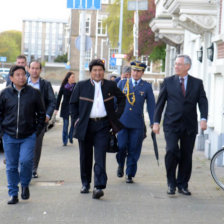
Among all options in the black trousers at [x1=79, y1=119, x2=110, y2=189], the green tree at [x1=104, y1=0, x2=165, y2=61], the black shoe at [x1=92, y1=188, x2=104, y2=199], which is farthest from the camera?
the green tree at [x1=104, y1=0, x2=165, y2=61]

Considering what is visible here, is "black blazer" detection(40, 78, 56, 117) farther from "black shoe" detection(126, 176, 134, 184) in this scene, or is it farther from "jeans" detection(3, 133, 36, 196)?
"jeans" detection(3, 133, 36, 196)

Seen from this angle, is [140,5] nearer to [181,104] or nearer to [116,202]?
[181,104]

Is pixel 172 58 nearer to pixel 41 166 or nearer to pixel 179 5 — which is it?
pixel 179 5

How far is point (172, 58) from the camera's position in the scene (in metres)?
25.9

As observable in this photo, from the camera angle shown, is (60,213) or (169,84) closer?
(60,213)

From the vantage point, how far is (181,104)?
24.4 feet

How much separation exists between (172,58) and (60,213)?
20203mm

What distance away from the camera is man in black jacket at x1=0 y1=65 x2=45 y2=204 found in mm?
6758

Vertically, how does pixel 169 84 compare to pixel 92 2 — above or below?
below

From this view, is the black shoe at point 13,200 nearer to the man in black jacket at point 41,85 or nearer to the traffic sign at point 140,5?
the man in black jacket at point 41,85

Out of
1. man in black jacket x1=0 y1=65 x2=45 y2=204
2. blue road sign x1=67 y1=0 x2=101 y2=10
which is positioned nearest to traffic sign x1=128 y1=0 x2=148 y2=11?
blue road sign x1=67 y1=0 x2=101 y2=10

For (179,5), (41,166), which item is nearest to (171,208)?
(41,166)

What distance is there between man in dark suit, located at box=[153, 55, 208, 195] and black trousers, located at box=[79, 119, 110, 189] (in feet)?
2.40

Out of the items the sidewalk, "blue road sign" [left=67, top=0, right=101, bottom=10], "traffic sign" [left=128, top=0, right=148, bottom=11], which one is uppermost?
"traffic sign" [left=128, top=0, right=148, bottom=11]
